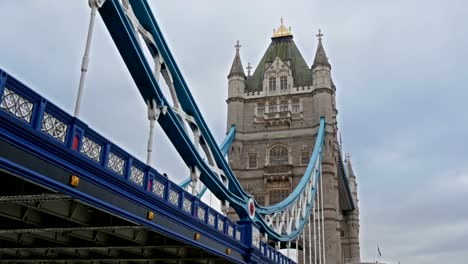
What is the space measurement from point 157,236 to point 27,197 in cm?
613

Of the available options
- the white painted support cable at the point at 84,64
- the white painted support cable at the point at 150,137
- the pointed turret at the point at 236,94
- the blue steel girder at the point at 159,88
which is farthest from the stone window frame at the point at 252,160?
the white painted support cable at the point at 84,64

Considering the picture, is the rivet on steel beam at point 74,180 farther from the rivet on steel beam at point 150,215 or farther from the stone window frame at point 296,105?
the stone window frame at point 296,105

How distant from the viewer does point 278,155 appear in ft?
143

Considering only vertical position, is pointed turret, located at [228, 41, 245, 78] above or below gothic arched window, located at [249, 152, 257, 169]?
above

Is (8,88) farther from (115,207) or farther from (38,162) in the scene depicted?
(115,207)

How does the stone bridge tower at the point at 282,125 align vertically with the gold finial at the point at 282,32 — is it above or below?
below

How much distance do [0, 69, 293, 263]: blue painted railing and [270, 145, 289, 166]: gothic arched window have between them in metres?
30.4

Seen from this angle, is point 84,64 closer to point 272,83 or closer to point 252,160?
point 252,160

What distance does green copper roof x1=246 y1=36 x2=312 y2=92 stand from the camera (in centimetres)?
4678

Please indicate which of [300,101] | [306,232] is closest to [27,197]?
[306,232]

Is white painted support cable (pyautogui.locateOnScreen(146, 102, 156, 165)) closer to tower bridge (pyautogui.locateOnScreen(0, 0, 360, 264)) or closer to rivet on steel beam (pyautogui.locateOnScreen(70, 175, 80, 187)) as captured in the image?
tower bridge (pyautogui.locateOnScreen(0, 0, 360, 264))

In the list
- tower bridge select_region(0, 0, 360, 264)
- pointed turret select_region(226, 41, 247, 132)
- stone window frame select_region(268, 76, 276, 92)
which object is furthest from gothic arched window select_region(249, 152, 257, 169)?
tower bridge select_region(0, 0, 360, 264)

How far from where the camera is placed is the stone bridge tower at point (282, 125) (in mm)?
41656

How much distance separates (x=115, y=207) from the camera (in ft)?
30.9
